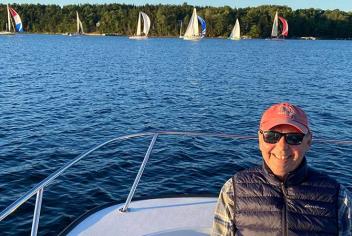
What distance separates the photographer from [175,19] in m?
158

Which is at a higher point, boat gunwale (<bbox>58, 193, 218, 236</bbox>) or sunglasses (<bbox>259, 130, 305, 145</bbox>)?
sunglasses (<bbox>259, 130, 305, 145</bbox>)

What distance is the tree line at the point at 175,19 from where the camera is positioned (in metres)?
148

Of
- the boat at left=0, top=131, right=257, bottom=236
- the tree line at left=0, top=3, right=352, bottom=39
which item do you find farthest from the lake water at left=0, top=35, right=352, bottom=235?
the tree line at left=0, top=3, right=352, bottom=39

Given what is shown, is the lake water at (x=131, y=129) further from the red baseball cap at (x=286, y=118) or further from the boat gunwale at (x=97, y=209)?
the red baseball cap at (x=286, y=118)

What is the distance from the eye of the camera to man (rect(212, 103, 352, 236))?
2658 millimetres

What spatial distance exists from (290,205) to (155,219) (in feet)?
6.19

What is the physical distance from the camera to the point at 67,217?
29.4ft

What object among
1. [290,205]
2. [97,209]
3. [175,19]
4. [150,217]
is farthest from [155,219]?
[175,19]

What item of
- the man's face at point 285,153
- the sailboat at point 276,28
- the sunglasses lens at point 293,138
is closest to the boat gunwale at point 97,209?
the man's face at point 285,153

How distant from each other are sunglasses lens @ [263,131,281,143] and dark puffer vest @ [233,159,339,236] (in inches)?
7.5

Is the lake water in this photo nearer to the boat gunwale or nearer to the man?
the boat gunwale

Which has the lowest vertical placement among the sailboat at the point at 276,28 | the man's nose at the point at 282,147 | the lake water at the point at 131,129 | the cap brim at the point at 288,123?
the lake water at the point at 131,129

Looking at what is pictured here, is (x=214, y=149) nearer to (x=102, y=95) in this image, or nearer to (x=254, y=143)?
(x=254, y=143)

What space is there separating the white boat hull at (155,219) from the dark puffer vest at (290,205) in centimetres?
139
